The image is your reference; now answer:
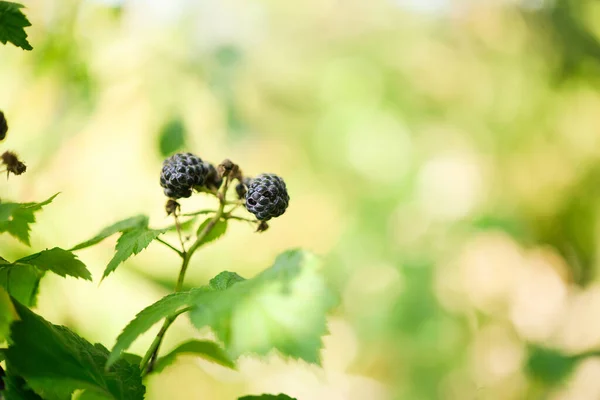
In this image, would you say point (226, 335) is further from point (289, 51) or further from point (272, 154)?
point (289, 51)

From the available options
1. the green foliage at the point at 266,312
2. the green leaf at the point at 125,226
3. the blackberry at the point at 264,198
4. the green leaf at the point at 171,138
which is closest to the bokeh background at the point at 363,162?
the green leaf at the point at 171,138

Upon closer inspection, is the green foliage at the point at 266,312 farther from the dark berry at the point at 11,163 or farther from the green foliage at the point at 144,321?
the dark berry at the point at 11,163

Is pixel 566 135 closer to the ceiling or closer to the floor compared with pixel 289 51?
closer to the ceiling

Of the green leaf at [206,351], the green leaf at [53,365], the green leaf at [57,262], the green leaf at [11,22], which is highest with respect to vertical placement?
the green leaf at [11,22]

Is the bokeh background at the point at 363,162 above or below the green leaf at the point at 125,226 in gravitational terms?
above

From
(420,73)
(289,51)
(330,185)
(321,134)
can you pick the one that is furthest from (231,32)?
(420,73)

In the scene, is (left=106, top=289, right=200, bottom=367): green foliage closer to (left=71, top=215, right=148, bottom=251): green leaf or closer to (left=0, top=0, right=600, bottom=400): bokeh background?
(left=71, top=215, right=148, bottom=251): green leaf
